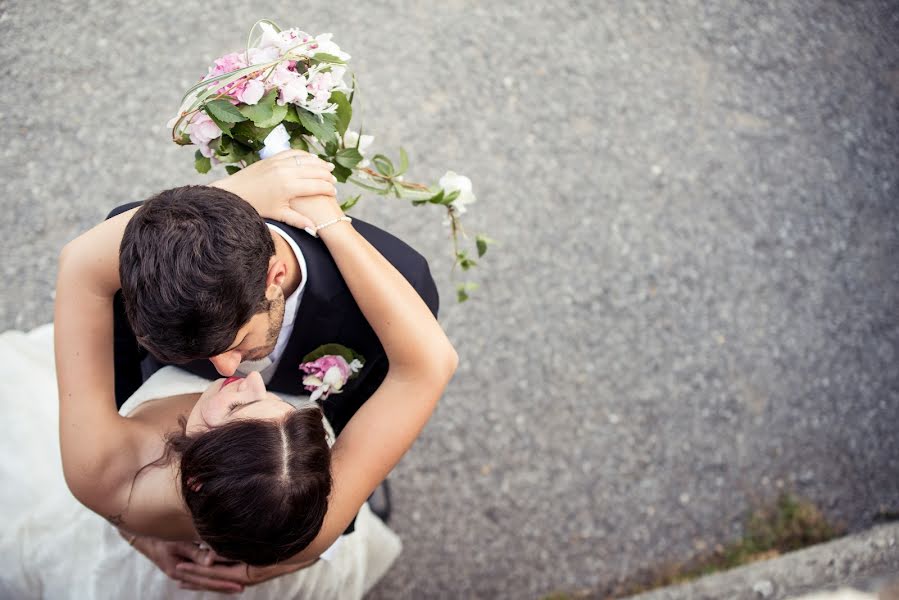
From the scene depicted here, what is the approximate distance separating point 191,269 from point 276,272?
27 centimetres

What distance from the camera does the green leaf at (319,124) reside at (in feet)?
5.58

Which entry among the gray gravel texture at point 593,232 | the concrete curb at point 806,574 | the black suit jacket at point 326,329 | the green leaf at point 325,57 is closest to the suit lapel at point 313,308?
the black suit jacket at point 326,329

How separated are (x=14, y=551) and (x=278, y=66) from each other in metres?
1.74

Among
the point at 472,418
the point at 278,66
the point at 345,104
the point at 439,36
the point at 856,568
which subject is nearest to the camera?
the point at 278,66

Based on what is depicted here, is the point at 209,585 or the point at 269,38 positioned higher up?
the point at 269,38

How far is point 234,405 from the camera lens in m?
1.71

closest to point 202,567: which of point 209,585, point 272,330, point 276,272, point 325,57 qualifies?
point 209,585

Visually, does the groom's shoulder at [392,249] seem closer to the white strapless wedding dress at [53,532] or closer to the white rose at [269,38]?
the white rose at [269,38]

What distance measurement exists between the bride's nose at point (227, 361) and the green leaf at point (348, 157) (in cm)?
59

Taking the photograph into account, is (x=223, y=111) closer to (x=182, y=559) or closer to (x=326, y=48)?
(x=326, y=48)

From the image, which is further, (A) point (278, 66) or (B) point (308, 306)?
(B) point (308, 306)

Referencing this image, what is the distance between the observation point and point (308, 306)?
1892 mm

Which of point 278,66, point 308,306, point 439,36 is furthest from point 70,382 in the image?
point 439,36

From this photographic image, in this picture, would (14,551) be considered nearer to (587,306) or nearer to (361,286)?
(361,286)
